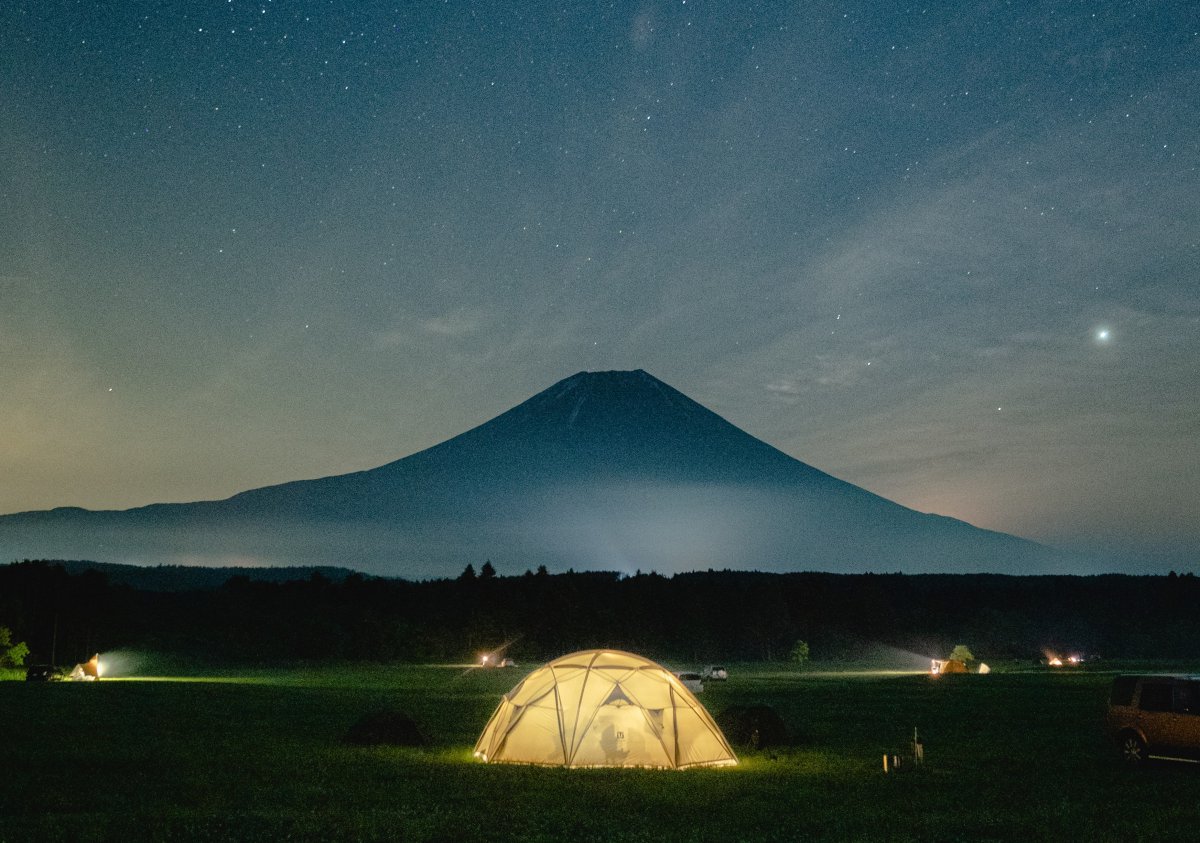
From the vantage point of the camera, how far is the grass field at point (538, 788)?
12.5 m

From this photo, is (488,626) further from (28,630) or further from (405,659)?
(28,630)

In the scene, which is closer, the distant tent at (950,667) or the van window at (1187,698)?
the van window at (1187,698)

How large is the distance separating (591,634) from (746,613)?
2172 cm

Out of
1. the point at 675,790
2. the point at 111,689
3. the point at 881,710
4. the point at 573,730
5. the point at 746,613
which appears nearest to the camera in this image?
the point at 675,790

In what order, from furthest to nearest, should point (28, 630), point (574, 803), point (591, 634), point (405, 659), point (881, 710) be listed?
1. point (591, 634)
2. point (405, 659)
3. point (28, 630)
4. point (881, 710)
5. point (574, 803)

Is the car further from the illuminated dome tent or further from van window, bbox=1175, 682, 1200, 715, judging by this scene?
the illuminated dome tent

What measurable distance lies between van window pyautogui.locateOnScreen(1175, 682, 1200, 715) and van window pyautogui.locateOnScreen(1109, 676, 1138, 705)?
30.6 inches

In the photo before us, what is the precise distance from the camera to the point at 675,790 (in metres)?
15.8

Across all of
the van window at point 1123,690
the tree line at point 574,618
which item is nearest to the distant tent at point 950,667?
the tree line at point 574,618

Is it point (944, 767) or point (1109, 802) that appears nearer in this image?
point (1109, 802)

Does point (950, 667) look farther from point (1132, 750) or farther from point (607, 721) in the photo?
point (607, 721)

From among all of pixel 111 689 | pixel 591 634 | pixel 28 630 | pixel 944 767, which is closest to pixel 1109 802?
pixel 944 767

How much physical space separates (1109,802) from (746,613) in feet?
367

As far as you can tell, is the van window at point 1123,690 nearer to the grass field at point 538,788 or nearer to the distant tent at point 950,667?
the grass field at point 538,788
